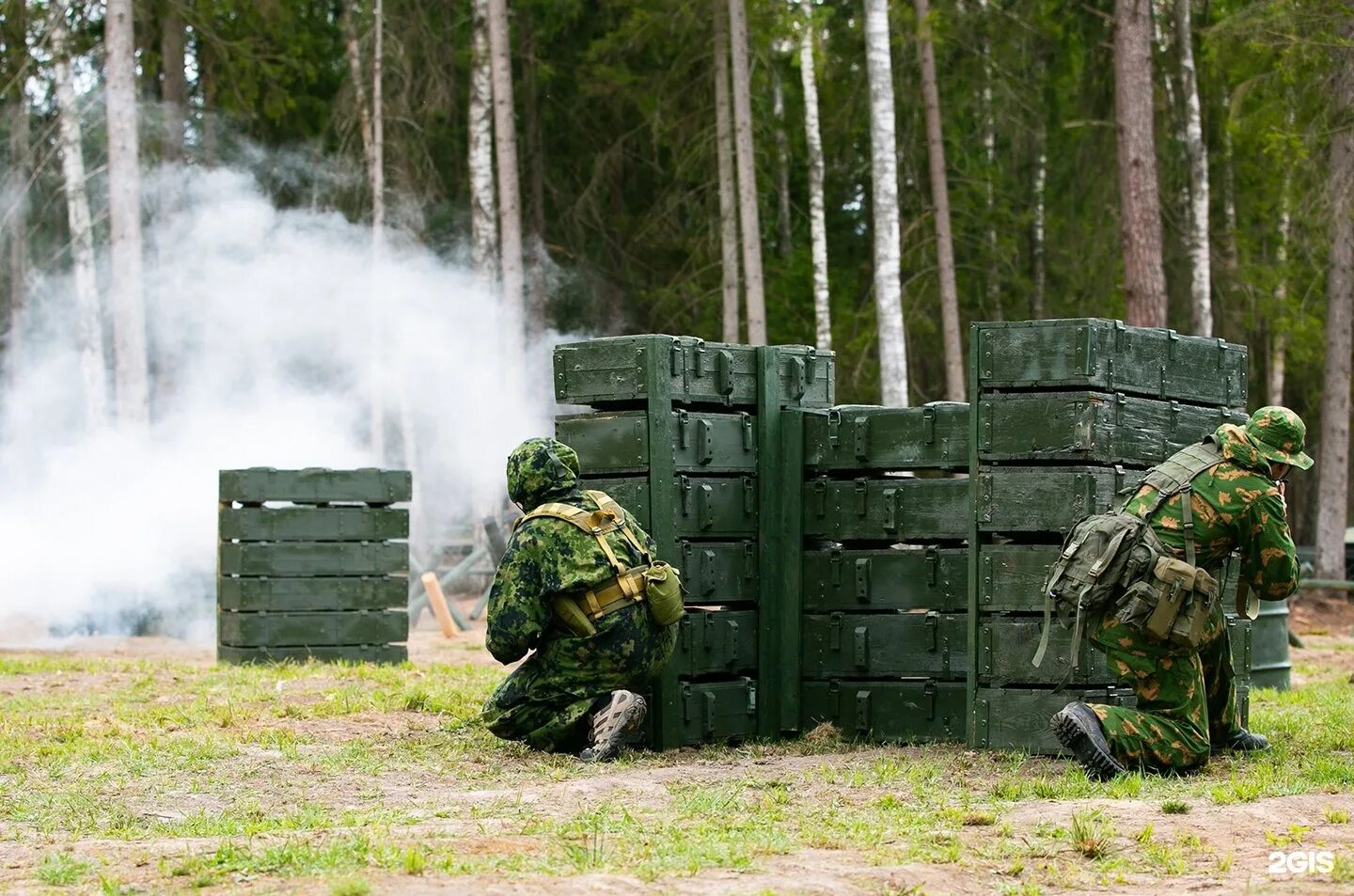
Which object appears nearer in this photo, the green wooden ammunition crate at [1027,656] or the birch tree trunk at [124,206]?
the green wooden ammunition crate at [1027,656]

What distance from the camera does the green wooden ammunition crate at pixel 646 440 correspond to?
9.37 meters

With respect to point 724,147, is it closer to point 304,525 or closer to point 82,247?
point 82,247

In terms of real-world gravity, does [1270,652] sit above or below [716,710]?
below

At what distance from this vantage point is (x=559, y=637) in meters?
9.04

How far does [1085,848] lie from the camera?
617cm

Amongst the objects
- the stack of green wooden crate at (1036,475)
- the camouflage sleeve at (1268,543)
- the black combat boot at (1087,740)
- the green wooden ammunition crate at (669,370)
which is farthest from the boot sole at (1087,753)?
the green wooden ammunition crate at (669,370)

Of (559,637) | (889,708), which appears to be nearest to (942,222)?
(889,708)

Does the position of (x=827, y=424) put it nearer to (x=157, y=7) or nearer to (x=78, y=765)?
(x=78, y=765)

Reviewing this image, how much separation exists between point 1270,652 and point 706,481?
5093 millimetres

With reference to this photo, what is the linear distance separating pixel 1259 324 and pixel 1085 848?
87.4 ft

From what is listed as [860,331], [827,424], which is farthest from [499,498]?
[827,424]

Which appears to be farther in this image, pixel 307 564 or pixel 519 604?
pixel 307 564

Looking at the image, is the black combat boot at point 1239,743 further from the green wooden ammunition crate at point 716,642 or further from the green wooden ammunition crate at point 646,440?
the green wooden ammunition crate at point 646,440

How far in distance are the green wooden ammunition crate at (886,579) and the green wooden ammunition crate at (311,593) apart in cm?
497
